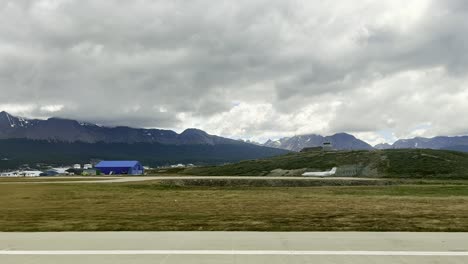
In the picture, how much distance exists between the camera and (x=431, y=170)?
99312 mm
